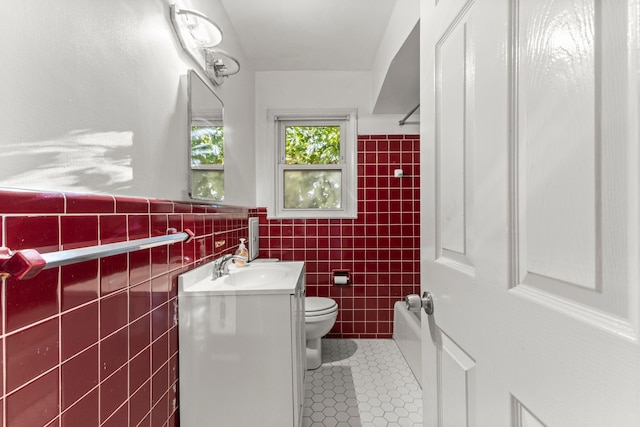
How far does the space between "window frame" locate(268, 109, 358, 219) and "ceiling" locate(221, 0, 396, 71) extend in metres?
0.38

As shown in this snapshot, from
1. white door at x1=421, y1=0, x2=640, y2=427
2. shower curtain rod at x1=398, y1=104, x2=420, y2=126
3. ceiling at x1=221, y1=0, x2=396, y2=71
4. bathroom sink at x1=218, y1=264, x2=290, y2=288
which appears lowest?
bathroom sink at x1=218, y1=264, x2=290, y2=288

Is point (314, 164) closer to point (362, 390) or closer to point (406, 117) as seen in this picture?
point (406, 117)

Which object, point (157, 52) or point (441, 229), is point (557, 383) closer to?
point (441, 229)

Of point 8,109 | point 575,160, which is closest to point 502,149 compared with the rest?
point 575,160

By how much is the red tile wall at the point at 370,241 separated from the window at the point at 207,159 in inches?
36.9

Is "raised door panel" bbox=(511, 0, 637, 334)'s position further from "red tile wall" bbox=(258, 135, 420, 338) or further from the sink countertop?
"red tile wall" bbox=(258, 135, 420, 338)

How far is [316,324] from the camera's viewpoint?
76.1 inches

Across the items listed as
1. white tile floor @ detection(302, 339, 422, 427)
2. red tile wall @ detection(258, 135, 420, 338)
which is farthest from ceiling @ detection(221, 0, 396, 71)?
white tile floor @ detection(302, 339, 422, 427)

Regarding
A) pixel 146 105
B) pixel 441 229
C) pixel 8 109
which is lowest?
pixel 441 229

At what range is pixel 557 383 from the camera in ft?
1.28

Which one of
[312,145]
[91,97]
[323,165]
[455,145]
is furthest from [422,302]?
[312,145]

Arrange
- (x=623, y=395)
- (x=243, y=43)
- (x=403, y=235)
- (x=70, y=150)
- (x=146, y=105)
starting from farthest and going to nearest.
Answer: (x=403, y=235)
(x=243, y=43)
(x=146, y=105)
(x=70, y=150)
(x=623, y=395)

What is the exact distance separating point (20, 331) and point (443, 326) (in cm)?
89

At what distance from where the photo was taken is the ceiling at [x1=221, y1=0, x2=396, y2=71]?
5.83 feet
